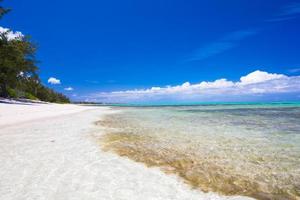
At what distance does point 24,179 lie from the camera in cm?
477

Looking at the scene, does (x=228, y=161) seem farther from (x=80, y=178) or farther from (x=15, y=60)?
(x=15, y=60)

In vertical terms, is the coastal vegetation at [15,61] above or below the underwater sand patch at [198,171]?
above

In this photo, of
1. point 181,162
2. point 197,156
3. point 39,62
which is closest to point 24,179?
point 181,162

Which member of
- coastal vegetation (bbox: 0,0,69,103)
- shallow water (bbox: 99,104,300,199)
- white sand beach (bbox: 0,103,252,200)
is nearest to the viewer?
white sand beach (bbox: 0,103,252,200)

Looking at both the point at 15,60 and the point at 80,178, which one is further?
the point at 15,60

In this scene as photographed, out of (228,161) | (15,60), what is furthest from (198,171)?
(15,60)

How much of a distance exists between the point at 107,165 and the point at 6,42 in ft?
101

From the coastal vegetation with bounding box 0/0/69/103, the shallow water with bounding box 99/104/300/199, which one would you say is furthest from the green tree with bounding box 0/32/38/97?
the shallow water with bounding box 99/104/300/199

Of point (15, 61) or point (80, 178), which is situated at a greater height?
point (15, 61)

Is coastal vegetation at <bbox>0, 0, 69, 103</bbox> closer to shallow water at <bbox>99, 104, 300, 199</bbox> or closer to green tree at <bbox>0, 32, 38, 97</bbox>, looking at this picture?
green tree at <bbox>0, 32, 38, 97</bbox>

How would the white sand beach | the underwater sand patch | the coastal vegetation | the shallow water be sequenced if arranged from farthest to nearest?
the coastal vegetation → the shallow water → the underwater sand patch → the white sand beach

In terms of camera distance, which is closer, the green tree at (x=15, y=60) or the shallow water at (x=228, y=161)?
the shallow water at (x=228, y=161)

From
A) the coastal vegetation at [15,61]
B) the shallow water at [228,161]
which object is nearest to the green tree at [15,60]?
the coastal vegetation at [15,61]

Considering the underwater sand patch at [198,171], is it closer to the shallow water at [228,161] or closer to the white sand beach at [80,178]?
the shallow water at [228,161]
